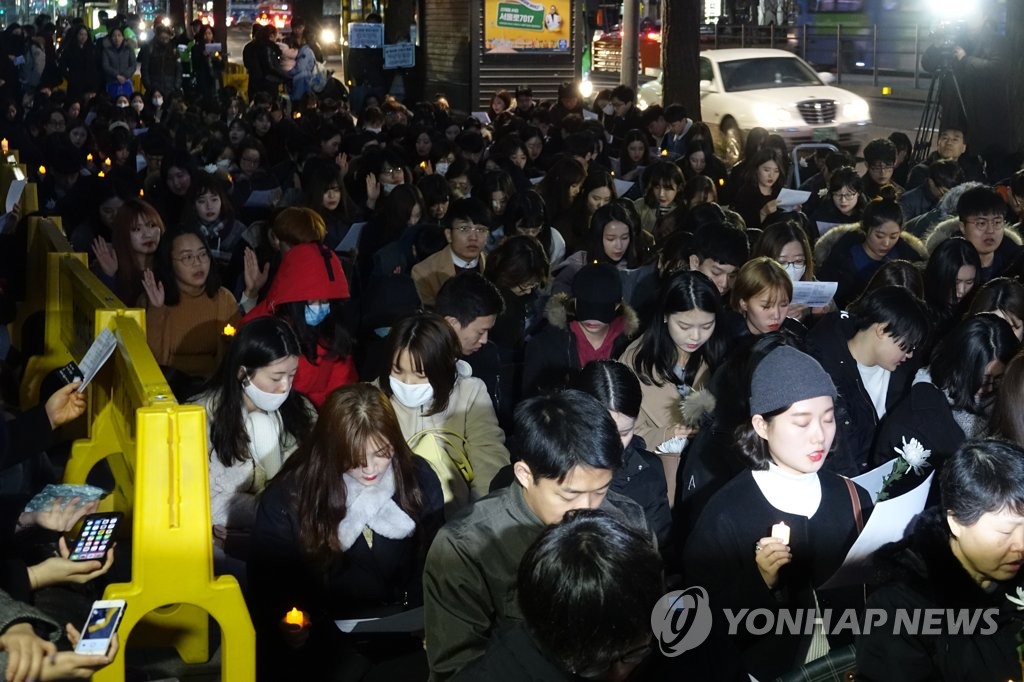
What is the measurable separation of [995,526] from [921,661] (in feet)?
1.47

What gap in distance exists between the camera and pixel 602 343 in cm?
730

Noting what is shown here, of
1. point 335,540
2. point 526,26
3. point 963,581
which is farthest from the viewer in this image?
point 526,26

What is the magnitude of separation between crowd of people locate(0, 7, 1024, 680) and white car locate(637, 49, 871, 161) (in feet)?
34.5

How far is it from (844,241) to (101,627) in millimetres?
6503

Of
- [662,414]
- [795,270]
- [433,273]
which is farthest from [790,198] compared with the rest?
[662,414]

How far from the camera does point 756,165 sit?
11852 millimetres

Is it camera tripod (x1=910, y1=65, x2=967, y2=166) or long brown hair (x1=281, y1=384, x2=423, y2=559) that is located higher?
camera tripod (x1=910, y1=65, x2=967, y2=166)

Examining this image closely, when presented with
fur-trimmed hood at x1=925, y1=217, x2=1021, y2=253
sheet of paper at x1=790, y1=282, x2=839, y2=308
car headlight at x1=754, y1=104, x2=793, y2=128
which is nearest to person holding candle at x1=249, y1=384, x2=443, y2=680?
sheet of paper at x1=790, y1=282, x2=839, y2=308

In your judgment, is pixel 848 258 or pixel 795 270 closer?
pixel 795 270

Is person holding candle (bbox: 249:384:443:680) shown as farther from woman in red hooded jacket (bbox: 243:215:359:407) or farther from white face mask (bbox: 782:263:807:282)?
white face mask (bbox: 782:263:807:282)

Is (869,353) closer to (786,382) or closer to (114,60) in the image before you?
(786,382)

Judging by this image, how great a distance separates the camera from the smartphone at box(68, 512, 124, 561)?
4605 mm

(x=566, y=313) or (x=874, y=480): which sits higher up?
(x=566, y=313)

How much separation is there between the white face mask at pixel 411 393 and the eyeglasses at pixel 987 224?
4.48 metres
